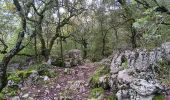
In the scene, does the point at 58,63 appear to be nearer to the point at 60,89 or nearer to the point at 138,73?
the point at 60,89

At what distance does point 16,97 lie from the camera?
1081 cm

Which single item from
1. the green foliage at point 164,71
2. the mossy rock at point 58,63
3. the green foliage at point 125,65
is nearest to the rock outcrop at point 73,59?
the mossy rock at point 58,63

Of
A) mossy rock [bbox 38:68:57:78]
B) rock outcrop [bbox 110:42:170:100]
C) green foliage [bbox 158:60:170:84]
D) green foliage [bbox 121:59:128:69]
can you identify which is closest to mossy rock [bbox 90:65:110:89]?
rock outcrop [bbox 110:42:170:100]

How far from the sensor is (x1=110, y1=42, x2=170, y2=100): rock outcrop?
840cm

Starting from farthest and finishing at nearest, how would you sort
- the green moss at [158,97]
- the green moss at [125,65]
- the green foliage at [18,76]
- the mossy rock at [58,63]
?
the mossy rock at [58,63], the green foliage at [18,76], the green moss at [125,65], the green moss at [158,97]

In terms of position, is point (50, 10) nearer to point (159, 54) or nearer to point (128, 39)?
point (128, 39)

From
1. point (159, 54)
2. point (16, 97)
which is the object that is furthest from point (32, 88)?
point (159, 54)

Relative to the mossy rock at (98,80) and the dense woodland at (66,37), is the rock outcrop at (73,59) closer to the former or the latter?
the dense woodland at (66,37)

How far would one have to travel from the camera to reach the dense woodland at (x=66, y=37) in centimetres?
1073

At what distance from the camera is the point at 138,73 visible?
9.17m

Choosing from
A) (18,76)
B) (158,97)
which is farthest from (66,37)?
(158,97)

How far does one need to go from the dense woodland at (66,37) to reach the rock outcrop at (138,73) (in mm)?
276

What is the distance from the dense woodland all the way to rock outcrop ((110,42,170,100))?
0.28m

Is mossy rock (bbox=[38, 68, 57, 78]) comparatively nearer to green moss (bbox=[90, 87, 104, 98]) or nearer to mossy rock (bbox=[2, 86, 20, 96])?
mossy rock (bbox=[2, 86, 20, 96])
